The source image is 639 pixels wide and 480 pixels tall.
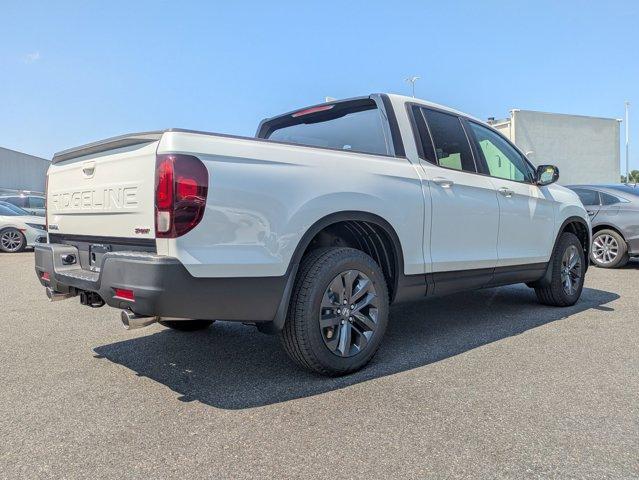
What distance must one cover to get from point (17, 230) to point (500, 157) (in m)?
11.5

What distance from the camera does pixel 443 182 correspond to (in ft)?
12.6

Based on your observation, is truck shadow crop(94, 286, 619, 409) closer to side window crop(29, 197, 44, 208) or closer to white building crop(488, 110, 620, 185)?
side window crop(29, 197, 44, 208)

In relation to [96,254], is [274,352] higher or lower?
lower

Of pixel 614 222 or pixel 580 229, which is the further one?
pixel 614 222

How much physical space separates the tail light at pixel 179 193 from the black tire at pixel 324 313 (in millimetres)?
816

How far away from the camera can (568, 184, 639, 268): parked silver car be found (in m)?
8.39

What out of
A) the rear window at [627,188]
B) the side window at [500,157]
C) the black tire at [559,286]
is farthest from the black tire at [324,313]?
the rear window at [627,188]

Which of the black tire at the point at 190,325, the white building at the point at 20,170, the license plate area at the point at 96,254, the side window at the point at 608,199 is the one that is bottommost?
the black tire at the point at 190,325

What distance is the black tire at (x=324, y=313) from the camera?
9.66 ft

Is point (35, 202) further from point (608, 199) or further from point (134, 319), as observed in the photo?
point (608, 199)

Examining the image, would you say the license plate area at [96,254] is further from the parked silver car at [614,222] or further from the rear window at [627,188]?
the rear window at [627,188]

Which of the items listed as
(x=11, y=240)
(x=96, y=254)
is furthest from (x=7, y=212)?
(x=96, y=254)

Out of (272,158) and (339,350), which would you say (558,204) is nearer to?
(339,350)

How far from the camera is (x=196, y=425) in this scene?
98.4 inches
